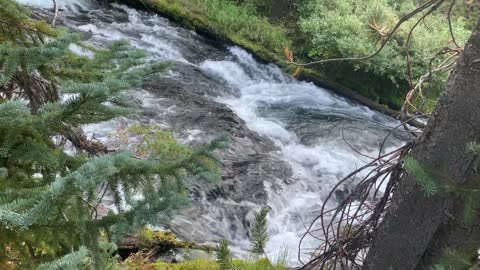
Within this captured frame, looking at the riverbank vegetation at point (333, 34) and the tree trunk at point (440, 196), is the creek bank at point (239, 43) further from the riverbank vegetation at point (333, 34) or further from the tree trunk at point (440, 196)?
the tree trunk at point (440, 196)

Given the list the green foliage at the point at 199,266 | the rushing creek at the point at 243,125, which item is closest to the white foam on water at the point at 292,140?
the rushing creek at the point at 243,125

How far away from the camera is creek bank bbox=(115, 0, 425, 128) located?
36.8 feet

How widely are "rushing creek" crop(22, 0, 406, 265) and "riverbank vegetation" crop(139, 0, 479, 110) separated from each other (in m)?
0.45

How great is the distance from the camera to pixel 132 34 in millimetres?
11016

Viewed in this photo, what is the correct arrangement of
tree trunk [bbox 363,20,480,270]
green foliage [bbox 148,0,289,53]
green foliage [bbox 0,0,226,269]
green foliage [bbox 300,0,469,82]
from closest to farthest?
green foliage [bbox 0,0,226,269] < tree trunk [bbox 363,20,480,270] < green foliage [bbox 300,0,469,82] < green foliage [bbox 148,0,289,53]

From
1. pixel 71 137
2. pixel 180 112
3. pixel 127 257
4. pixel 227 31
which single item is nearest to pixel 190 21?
pixel 227 31

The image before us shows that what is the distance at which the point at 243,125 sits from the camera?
8727 mm

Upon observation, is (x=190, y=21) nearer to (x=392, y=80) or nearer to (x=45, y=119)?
(x=392, y=80)

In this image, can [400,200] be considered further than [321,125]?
No

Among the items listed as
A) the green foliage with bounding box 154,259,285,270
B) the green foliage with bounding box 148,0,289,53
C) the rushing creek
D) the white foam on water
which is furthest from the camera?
the green foliage with bounding box 148,0,289,53

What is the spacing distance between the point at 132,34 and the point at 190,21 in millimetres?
1761

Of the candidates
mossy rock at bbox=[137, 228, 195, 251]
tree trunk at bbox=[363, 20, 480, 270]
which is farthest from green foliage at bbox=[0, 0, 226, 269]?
mossy rock at bbox=[137, 228, 195, 251]

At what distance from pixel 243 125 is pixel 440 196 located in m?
6.65

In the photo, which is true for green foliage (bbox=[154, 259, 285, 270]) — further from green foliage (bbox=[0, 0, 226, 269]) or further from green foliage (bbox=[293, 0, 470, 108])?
green foliage (bbox=[293, 0, 470, 108])
